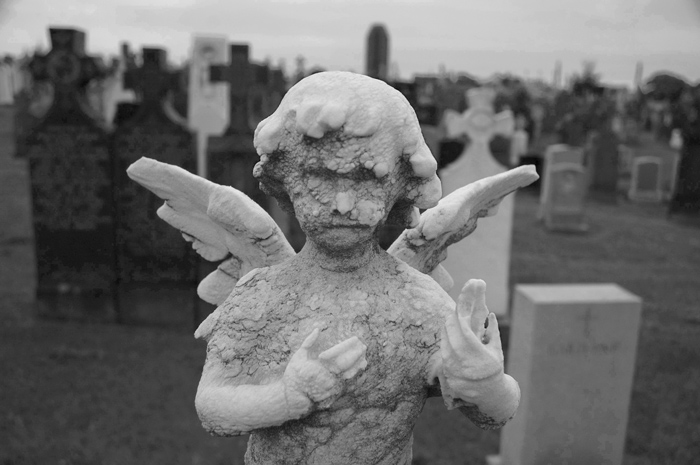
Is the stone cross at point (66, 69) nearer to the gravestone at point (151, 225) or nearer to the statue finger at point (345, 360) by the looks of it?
the gravestone at point (151, 225)

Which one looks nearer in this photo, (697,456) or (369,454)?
(369,454)

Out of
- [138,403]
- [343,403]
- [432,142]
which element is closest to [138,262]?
[138,403]

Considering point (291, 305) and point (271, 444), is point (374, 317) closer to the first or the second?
point (291, 305)

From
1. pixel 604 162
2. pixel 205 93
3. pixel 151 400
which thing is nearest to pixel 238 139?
pixel 151 400

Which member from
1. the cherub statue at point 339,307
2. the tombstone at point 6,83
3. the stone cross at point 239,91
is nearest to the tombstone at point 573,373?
the cherub statue at point 339,307

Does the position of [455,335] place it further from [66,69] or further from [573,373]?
[66,69]

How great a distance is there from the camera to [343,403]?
5.17ft

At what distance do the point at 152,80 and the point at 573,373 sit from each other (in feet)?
16.9

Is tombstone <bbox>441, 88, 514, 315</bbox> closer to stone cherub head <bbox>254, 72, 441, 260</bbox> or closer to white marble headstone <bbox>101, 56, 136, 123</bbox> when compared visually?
stone cherub head <bbox>254, 72, 441, 260</bbox>

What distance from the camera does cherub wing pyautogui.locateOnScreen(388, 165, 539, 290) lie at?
5.95ft

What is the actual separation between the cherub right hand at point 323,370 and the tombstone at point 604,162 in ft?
49.9

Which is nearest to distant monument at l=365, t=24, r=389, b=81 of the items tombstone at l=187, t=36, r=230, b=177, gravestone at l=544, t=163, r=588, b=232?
tombstone at l=187, t=36, r=230, b=177

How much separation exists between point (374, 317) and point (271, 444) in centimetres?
42

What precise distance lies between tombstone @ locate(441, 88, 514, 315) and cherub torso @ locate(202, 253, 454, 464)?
539cm
